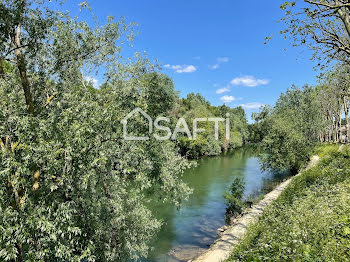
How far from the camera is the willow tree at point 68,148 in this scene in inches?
186

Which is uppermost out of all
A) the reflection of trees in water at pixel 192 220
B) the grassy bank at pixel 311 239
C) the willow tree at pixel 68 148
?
the willow tree at pixel 68 148

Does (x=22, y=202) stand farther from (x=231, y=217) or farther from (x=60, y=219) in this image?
(x=231, y=217)

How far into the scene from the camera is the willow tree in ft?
15.5

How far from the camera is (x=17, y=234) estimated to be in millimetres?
4434

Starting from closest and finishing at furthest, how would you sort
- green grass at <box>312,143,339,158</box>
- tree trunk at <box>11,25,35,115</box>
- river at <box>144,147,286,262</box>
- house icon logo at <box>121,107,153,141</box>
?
tree trunk at <box>11,25,35,115</box>, house icon logo at <box>121,107,153,141</box>, river at <box>144,147,286,262</box>, green grass at <box>312,143,339,158</box>

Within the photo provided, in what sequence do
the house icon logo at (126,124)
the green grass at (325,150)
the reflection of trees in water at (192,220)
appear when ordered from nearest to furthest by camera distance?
the house icon logo at (126,124)
the reflection of trees in water at (192,220)
the green grass at (325,150)

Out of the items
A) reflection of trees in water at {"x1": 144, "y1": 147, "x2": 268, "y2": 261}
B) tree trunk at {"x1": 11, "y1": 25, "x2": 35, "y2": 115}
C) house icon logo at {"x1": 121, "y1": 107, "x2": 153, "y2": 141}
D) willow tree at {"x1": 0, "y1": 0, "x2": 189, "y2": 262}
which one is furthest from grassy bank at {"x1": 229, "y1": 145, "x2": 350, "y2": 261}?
tree trunk at {"x1": 11, "y1": 25, "x2": 35, "y2": 115}

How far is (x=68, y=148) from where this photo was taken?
466 centimetres

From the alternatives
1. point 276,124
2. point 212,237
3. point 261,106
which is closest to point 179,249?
point 212,237

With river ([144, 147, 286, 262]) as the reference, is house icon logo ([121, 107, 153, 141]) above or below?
above

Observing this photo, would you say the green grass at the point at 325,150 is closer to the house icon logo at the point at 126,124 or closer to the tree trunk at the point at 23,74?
the house icon logo at the point at 126,124

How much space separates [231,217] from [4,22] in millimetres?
16795

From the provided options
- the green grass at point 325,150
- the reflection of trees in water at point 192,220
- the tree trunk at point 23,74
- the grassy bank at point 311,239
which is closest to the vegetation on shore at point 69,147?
the tree trunk at point 23,74

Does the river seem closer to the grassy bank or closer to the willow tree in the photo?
the willow tree
